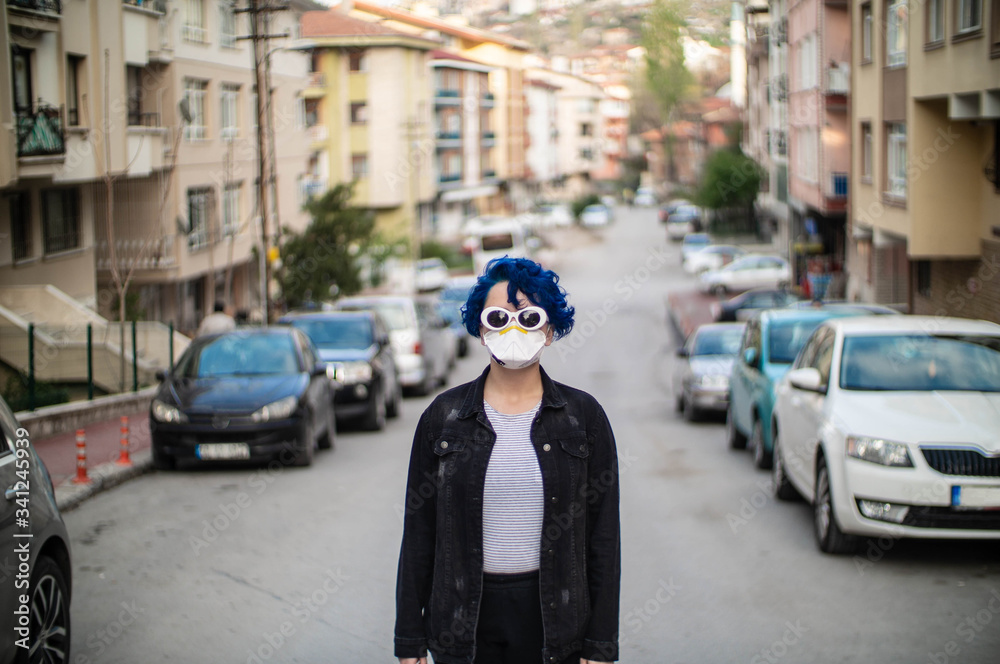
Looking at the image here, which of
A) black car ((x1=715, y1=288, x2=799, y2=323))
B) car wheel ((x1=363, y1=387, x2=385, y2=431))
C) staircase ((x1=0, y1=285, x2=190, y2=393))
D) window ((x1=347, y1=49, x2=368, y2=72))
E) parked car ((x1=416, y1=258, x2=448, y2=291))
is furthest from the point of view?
window ((x1=347, y1=49, x2=368, y2=72))

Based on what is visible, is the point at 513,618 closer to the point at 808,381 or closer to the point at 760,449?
the point at 808,381

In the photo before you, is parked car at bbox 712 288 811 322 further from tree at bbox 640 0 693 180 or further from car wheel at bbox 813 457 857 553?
tree at bbox 640 0 693 180

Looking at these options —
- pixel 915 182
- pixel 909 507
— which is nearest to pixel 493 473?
pixel 909 507

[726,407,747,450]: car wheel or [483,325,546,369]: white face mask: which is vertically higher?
[483,325,546,369]: white face mask

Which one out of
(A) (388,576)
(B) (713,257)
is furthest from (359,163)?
(A) (388,576)

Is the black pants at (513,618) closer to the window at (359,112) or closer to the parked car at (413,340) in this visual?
the parked car at (413,340)

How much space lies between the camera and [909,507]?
313 inches

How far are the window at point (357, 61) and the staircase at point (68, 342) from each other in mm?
41846

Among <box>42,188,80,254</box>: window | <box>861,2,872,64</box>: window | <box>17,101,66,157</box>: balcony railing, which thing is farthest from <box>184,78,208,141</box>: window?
<box>861,2,872,64</box>: window

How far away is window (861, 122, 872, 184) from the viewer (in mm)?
28109

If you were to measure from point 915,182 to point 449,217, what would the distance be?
194 feet

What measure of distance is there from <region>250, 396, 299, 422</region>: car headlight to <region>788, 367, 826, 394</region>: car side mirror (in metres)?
5.89

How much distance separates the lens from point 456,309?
124 ft

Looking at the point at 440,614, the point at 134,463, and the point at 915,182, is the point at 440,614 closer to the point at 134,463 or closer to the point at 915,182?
the point at 134,463
